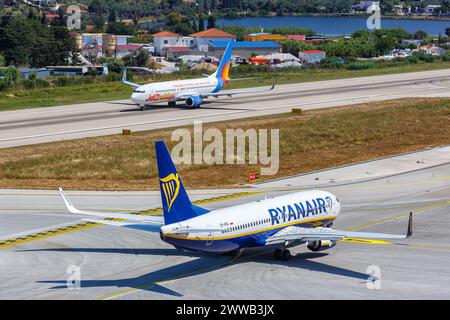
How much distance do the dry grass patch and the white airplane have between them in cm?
1612

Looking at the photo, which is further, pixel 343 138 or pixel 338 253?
pixel 343 138

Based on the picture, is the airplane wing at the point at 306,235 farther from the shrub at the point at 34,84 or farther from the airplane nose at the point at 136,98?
the shrub at the point at 34,84

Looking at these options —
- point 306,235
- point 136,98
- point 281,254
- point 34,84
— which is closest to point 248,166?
point 281,254

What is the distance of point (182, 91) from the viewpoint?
128750 mm

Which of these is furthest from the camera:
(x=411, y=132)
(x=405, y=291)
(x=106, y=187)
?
(x=411, y=132)

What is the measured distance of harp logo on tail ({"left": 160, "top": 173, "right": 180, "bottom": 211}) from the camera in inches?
1811

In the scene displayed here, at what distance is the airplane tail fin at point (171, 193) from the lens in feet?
150

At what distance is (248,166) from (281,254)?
112 feet

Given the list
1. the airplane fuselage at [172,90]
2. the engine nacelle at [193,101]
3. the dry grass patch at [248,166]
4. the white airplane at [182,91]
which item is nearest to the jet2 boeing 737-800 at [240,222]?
the dry grass patch at [248,166]

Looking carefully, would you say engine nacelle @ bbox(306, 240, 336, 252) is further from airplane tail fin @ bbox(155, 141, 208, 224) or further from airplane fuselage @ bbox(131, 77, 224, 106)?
airplane fuselage @ bbox(131, 77, 224, 106)

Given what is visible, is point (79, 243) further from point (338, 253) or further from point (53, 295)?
point (338, 253)
